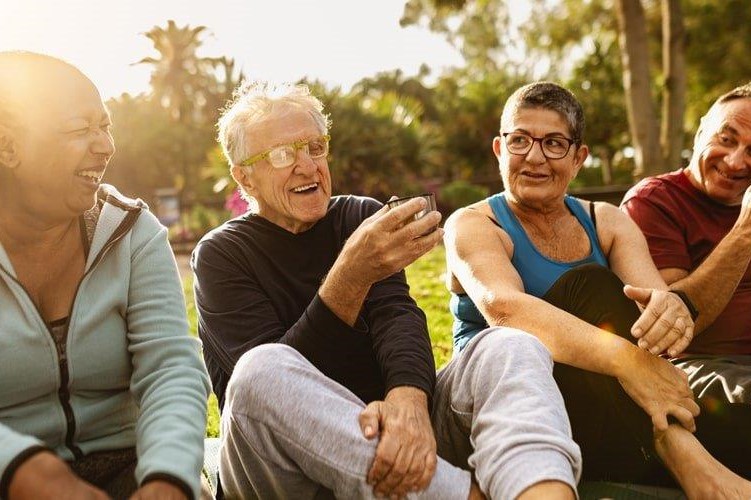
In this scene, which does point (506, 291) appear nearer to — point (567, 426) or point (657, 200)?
point (567, 426)

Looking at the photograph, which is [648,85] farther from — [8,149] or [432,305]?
[8,149]

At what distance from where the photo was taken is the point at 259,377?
215 cm

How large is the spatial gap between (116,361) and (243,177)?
94 centimetres

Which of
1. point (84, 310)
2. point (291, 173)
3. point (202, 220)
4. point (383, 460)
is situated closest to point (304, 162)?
point (291, 173)

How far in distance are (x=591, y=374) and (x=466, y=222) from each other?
800 millimetres

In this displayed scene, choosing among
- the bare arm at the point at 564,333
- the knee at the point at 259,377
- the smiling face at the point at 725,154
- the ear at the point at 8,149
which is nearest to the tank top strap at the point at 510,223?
the bare arm at the point at 564,333

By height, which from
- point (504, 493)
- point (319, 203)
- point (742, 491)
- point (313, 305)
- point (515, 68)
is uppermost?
point (319, 203)

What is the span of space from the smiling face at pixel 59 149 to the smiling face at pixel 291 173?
74 centimetres

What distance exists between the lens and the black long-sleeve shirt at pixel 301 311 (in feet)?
7.94

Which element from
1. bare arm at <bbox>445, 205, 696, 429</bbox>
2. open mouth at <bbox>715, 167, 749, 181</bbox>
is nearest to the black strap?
bare arm at <bbox>445, 205, 696, 429</bbox>

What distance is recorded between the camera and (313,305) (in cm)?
238

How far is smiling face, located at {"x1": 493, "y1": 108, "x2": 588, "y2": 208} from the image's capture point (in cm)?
311

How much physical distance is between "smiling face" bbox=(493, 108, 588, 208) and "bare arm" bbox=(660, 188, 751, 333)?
0.63 meters

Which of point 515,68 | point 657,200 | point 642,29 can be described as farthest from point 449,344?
point 515,68
